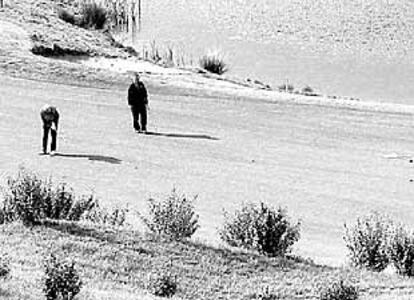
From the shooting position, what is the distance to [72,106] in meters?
32.7

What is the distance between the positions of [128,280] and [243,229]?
290 cm

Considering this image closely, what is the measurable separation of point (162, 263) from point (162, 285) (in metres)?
1.46

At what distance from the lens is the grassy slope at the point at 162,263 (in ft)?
40.8

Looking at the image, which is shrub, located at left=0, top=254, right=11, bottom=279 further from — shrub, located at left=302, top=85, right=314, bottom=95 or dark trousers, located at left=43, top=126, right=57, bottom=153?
shrub, located at left=302, top=85, right=314, bottom=95

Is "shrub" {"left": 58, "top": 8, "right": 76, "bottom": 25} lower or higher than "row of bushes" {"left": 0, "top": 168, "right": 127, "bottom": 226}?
higher

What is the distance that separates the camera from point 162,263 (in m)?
13.3

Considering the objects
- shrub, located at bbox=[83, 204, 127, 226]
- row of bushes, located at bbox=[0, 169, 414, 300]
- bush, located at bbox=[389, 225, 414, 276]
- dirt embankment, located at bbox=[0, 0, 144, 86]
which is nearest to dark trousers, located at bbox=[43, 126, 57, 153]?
shrub, located at bbox=[83, 204, 127, 226]

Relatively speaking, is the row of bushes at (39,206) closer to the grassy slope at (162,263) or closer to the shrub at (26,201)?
the shrub at (26,201)

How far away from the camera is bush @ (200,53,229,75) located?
42219 mm

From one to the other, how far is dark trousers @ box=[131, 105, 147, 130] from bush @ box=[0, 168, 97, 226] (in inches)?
521

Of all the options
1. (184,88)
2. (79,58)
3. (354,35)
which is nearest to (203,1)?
(354,35)

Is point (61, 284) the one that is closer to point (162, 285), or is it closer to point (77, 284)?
point (77, 284)

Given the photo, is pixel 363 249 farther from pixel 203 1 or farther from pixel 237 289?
pixel 203 1

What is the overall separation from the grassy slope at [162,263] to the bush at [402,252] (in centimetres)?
51
